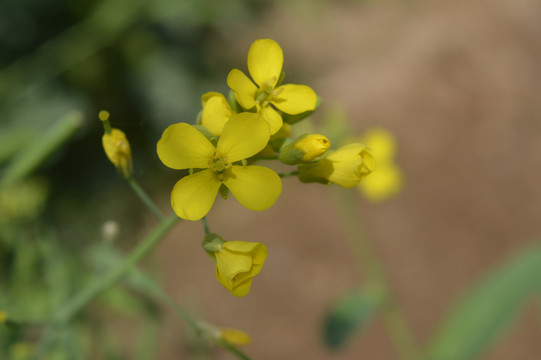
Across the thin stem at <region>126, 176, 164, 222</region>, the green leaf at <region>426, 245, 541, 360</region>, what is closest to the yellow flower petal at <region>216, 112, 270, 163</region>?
the thin stem at <region>126, 176, 164, 222</region>

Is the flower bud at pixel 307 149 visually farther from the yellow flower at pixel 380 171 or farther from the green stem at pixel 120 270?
the yellow flower at pixel 380 171

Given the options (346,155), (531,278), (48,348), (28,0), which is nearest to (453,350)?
(531,278)

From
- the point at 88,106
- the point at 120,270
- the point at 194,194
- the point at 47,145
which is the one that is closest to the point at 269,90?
the point at 194,194

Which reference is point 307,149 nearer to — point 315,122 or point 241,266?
point 241,266

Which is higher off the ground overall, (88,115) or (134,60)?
(134,60)

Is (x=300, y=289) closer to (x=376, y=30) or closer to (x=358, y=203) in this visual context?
(x=358, y=203)

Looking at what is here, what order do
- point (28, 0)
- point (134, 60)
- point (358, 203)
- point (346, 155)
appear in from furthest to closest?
point (358, 203) → point (134, 60) → point (28, 0) → point (346, 155)
